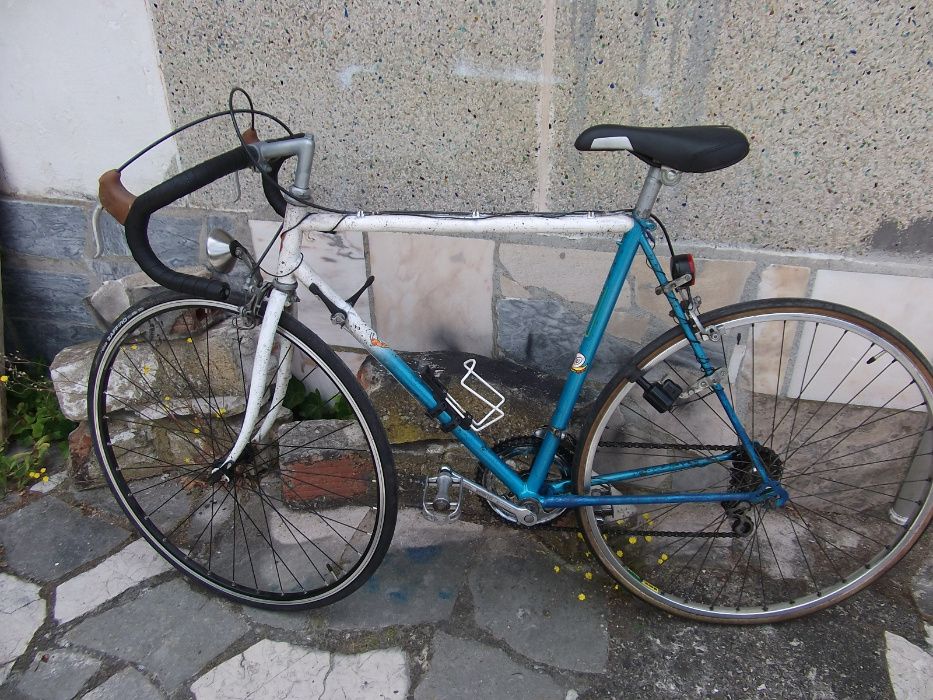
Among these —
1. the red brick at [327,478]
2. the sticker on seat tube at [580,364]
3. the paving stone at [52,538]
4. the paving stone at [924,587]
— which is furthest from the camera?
the red brick at [327,478]

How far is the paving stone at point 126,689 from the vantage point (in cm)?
196

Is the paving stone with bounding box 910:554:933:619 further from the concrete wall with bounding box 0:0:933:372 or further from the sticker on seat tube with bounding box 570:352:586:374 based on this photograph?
the sticker on seat tube with bounding box 570:352:586:374

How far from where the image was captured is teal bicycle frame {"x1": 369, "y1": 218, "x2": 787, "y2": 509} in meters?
1.79

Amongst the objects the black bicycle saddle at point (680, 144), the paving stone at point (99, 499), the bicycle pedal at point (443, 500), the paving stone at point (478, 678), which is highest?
the black bicycle saddle at point (680, 144)

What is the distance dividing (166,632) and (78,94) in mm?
2195

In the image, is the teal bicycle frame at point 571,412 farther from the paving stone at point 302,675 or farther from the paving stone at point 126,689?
the paving stone at point 126,689

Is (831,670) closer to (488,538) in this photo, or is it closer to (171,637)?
(488,538)

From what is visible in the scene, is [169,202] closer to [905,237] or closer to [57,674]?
[57,674]

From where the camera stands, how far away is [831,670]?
200cm

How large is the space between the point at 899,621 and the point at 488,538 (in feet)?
4.80

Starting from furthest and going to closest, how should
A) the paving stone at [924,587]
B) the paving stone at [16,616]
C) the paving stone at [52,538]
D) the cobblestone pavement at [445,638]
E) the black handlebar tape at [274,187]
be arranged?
the paving stone at [52,538] < the paving stone at [924,587] < the paving stone at [16,616] < the cobblestone pavement at [445,638] < the black handlebar tape at [274,187]

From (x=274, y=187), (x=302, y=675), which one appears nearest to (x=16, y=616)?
(x=302, y=675)

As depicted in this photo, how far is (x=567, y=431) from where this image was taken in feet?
7.61

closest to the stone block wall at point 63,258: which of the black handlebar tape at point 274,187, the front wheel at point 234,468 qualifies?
the front wheel at point 234,468
